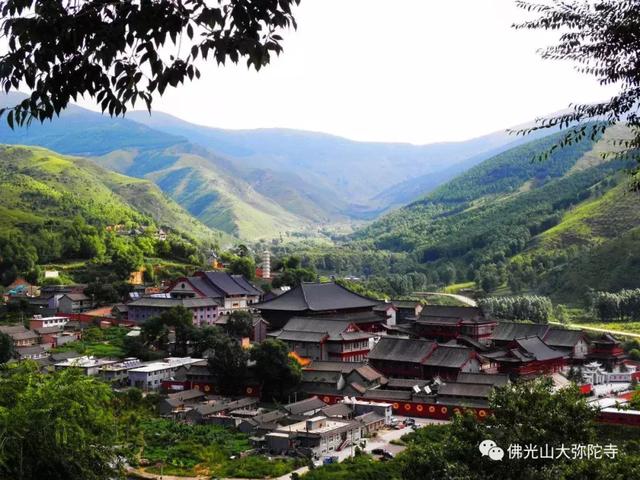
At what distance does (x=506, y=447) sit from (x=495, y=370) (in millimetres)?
25711

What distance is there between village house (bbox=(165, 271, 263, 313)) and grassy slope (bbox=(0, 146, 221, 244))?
2712 centimetres

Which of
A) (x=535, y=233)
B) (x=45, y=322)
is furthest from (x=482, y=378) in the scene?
(x=535, y=233)

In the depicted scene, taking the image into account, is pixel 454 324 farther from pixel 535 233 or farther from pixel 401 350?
pixel 535 233

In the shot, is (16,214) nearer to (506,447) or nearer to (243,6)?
(506,447)

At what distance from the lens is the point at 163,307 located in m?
46.7

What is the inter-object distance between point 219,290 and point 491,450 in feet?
127

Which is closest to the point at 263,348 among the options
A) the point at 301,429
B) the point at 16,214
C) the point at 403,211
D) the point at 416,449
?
the point at 301,429

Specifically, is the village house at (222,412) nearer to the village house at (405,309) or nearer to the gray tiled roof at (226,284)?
the gray tiled roof at (226,284)

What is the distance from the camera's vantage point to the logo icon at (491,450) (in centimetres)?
1280

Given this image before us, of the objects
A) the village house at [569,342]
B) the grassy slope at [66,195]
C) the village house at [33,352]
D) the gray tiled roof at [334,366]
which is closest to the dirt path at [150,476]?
the gray tiled roof at [334,366]

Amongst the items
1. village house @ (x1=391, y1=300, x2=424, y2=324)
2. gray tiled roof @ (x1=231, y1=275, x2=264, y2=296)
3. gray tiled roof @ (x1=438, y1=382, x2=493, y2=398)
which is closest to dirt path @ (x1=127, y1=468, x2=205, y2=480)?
gray tiled roof @ (x1=438, y1=382, x2=493, y2=398)

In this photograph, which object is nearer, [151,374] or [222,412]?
[222,412]

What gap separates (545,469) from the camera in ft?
39.8

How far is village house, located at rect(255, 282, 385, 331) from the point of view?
4316 cm
